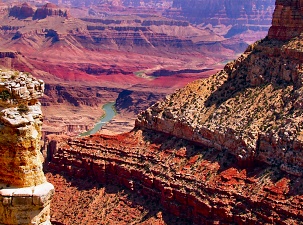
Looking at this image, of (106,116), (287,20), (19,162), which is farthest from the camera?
(106,116)

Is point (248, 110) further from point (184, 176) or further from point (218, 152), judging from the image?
point (184, 176)

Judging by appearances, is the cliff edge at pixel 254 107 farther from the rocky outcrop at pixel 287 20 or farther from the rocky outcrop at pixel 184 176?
the rocky outcrop at pixel 184 176

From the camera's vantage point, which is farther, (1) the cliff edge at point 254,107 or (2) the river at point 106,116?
(2) the river at point 106,116

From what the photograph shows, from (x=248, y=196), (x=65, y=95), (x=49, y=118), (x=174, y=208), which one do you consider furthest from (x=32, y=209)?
(x=65, y=95)

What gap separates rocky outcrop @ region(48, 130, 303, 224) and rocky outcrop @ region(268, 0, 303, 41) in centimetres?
1341

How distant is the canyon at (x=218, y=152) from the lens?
4288 centimetres

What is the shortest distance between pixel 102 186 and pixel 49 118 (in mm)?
85940

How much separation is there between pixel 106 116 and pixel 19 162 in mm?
130983

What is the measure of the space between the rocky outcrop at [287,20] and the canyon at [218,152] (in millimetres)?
92

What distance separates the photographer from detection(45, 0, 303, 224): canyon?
42875 millimetres

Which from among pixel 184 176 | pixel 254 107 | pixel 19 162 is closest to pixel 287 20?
pixel 254 107

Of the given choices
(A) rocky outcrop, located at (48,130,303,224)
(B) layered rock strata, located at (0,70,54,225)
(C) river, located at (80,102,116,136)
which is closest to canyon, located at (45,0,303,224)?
(A) rocky outcrop, located at (48,130,303,224)

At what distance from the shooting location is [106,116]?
14838 centimetres

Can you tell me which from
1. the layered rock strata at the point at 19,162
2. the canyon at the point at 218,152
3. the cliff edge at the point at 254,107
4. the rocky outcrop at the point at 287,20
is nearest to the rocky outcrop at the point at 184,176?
the canyon at the point at 218,152
